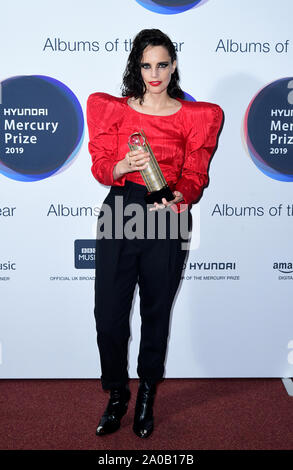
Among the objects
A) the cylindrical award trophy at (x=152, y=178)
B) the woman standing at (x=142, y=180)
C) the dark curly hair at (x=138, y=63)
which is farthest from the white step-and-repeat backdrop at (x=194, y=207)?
the cylindrical award trophy at (x=152, y=178)

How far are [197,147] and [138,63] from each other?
15.7 inches

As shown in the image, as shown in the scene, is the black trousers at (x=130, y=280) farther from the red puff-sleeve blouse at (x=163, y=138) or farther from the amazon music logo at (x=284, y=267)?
the amazon music logo at (x=284, y=267)

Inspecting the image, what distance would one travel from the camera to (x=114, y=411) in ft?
6.55

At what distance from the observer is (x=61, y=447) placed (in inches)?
72.9

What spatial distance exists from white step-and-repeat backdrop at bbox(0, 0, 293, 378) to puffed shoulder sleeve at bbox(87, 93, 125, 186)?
31cm

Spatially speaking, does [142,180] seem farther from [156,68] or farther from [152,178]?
[156,68]

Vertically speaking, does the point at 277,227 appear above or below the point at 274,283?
above

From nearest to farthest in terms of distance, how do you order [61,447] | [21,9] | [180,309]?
[61,447] < [21,9] < [180,309]

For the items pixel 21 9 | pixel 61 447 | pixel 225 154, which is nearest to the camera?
pixel 61 447

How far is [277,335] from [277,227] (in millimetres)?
556

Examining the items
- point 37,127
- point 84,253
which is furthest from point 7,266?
point 37,127

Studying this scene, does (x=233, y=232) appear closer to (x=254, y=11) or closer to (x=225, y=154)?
(x=225, y=154)

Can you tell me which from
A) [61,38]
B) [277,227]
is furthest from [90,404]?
[61,38]

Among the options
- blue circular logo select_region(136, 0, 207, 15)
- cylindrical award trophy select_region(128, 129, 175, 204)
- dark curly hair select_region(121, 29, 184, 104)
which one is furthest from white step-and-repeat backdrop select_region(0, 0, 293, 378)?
cylindrical award trophy select_region(128, 129, 175, 204)
